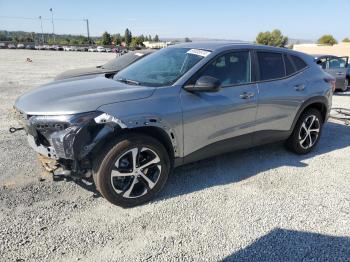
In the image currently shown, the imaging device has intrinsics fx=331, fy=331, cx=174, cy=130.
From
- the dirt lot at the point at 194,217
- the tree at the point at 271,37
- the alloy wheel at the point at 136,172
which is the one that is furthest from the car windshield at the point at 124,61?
the tree at the point at 271,37

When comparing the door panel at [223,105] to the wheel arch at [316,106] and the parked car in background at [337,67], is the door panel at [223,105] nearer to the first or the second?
the wheel arch at [316,106]

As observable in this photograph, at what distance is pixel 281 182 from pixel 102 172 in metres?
2.39

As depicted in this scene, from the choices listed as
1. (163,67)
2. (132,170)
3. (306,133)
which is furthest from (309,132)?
(132,170)

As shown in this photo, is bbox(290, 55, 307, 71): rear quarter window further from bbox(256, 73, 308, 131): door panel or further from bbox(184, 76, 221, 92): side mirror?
bbox(184, 76, 221, 92): side mirror

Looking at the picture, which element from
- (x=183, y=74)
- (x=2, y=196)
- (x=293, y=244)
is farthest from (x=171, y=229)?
(x=2, y=196)

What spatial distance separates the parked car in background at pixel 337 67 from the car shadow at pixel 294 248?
1047 cm

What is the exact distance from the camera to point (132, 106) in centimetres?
344

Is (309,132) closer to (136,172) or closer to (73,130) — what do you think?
(136,172)

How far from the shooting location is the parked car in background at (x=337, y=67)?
40.6ft

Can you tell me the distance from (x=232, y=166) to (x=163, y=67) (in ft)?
5.75

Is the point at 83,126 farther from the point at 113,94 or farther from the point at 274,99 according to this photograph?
the point at 274,99

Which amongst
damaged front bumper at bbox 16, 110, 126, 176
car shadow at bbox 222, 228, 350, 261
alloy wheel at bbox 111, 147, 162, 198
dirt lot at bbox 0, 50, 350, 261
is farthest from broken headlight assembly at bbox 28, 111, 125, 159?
car shadow at bbox 222, 228, 350, 261

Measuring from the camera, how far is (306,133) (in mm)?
5414

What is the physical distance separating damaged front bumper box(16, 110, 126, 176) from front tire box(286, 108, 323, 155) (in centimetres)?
314
